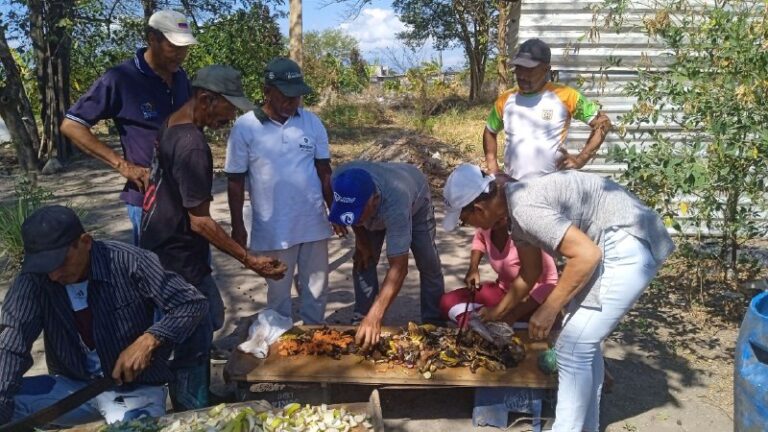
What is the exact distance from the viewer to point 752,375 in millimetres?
2848

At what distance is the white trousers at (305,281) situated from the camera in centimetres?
426

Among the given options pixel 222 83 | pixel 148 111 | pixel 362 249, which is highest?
pixel 222 83

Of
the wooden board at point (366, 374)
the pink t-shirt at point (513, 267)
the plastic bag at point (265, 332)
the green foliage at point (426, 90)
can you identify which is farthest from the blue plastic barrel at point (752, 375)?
the green foliage at point (426, 90)

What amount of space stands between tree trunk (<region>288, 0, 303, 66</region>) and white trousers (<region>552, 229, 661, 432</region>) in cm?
662

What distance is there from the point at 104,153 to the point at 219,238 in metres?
0.89

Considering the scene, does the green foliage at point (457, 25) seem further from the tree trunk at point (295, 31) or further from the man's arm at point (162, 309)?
the man's arm at point (162, 309)

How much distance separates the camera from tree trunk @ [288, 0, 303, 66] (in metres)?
8.91

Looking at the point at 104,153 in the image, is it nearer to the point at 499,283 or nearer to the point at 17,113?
the point at 499,283

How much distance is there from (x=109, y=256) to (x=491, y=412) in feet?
6.73

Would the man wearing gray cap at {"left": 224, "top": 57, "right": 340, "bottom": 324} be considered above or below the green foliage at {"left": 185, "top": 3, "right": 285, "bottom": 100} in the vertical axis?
below

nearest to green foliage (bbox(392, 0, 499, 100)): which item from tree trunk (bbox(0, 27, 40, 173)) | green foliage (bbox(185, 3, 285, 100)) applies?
green foliage (bbox(185, 3, 285, 100))

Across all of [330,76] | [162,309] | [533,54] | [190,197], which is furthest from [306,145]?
[330,76]

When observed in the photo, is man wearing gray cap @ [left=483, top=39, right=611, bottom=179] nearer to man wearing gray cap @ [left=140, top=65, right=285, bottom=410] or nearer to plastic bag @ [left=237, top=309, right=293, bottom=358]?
plastic bag @ [left=237, top=309, right=293, bottom=358]

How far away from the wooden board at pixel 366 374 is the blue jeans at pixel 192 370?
17 centimetres
